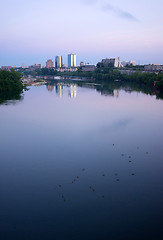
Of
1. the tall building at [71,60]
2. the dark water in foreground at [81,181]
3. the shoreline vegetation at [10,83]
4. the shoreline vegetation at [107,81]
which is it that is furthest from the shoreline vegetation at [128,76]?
the tall building at [71,60]

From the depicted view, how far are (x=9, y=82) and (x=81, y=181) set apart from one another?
77.4 ft

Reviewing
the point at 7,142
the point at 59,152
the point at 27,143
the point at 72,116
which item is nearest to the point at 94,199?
the point at 59,152

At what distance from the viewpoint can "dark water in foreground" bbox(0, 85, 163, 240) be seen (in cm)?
500

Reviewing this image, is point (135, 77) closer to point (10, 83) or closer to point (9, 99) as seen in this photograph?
point (10, 83)

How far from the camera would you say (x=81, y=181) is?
22.5 ft

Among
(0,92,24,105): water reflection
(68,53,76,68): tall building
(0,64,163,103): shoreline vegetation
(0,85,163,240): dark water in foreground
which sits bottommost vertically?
(0,85,163,240): dark water in foreground

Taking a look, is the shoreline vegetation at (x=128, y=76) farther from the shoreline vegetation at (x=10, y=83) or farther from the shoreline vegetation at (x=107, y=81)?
the shoreline vegetation at (x=10, y=83)

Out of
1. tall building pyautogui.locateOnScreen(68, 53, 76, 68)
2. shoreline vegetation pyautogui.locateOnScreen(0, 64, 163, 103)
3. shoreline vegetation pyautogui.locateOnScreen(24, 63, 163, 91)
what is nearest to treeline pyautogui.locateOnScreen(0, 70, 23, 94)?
shoreline vegetation pyautogui.locateOnScreen(0, 64, 163, 103)

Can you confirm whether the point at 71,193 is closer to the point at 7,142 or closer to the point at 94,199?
the point at 94,199

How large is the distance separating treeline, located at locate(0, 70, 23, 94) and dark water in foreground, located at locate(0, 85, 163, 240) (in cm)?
1607

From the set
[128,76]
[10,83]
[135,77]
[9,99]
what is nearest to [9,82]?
[10,83]

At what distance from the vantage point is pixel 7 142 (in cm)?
1014

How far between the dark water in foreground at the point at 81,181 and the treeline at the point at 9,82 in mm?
16071

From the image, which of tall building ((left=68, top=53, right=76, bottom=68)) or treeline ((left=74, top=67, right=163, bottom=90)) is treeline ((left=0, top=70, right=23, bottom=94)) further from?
tall building ((left=68, top=53, right=76, bottom=68))
